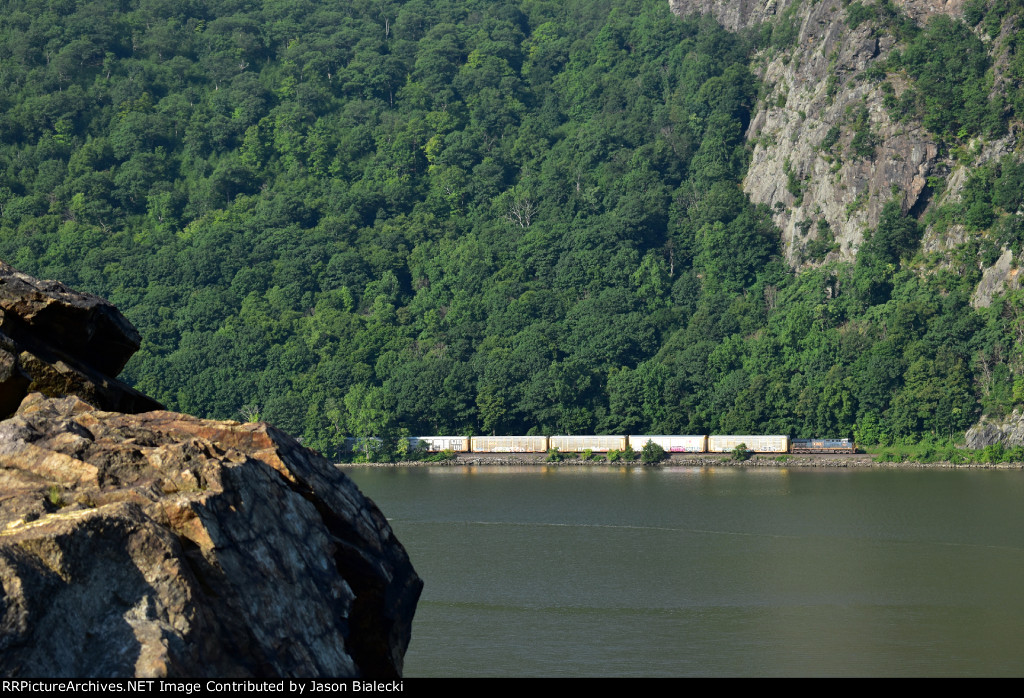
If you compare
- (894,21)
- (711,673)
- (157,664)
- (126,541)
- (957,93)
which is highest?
(894,21)

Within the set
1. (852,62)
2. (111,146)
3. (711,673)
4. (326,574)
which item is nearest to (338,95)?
(111,146)

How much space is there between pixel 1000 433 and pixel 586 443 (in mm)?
36280

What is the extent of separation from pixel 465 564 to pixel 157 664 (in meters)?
51.4

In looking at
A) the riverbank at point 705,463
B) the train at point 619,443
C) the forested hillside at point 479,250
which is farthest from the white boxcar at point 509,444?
the forested hillside at point 479,250

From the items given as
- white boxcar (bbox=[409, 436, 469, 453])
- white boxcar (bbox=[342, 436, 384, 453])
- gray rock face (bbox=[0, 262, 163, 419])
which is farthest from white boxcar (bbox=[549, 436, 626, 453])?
gray rock face (bbox=[0, 262, 163, 419])

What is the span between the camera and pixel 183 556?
14078 mm

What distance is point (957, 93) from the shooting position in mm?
142125

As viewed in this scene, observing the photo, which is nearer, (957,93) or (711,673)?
(711,673)

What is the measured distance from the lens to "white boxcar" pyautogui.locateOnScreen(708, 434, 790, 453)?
120812 mm

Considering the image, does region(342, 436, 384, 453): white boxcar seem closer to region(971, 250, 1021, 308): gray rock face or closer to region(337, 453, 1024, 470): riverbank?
region(337, 453, 1024, 470): riverbank

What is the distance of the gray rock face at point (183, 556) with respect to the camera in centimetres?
1282

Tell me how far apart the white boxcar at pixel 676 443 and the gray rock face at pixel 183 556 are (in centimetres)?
10543

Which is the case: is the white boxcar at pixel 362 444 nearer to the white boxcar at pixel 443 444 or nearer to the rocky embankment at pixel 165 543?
the white boxcar at pixel 443 444

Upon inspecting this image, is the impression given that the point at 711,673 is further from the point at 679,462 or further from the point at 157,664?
the point at 679,462
